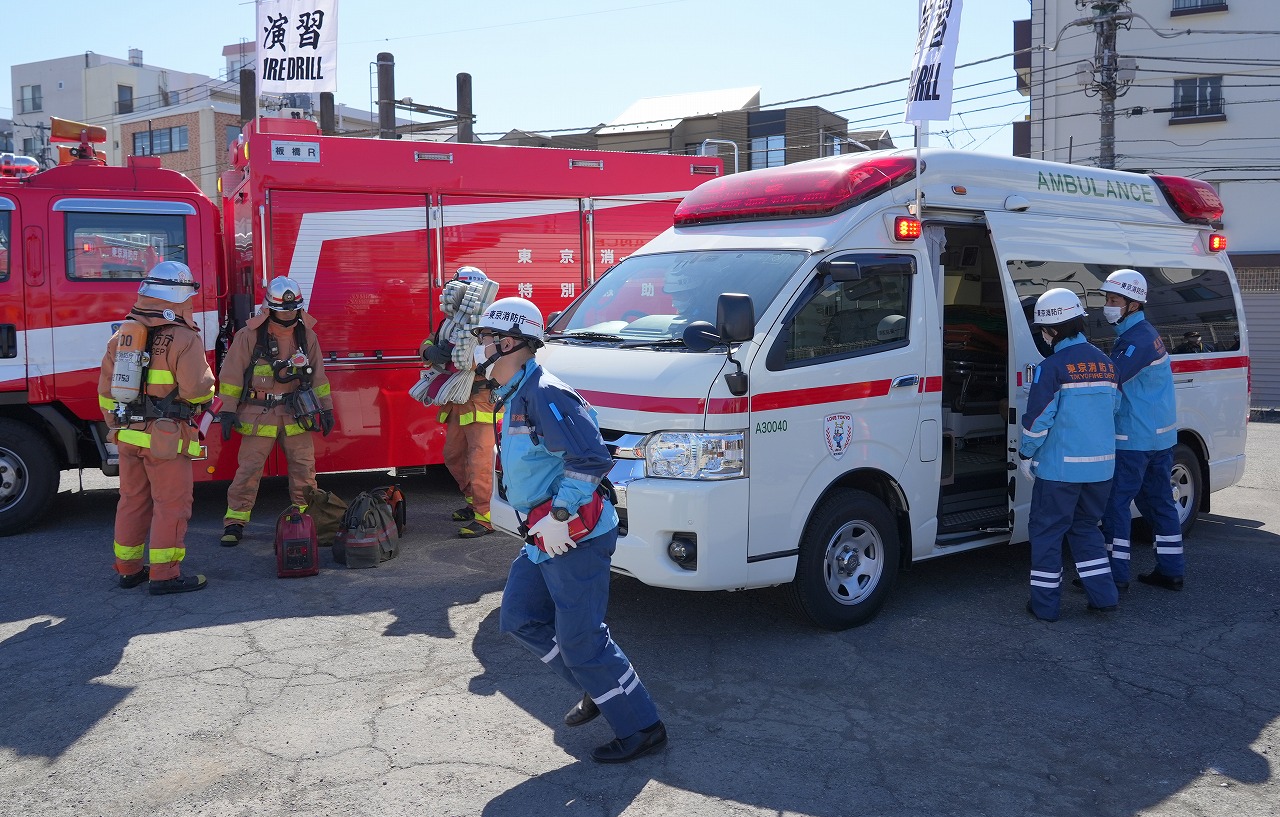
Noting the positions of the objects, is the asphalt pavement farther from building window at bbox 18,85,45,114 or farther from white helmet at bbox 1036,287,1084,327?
building window at bbox 18,85,45,114

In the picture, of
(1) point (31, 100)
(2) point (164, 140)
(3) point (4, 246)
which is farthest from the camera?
(1) point (31, 100)

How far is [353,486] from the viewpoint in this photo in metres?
10.0

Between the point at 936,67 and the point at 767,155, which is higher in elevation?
the point at 767,155

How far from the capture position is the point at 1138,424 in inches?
258

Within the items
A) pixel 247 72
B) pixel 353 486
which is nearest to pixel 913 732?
pixel 353 486

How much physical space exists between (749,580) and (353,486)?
19.2ft

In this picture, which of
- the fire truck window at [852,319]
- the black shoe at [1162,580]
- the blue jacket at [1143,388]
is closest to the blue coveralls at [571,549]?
the fire truck window at [852,319]

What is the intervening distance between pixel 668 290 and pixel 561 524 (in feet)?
8.05

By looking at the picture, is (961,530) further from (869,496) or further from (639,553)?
(639,553)

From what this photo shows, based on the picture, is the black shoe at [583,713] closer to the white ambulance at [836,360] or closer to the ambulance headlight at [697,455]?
the white ambulance at [836,360]

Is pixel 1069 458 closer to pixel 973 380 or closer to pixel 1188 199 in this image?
pixel 973 380

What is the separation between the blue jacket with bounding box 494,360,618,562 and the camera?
395 cm

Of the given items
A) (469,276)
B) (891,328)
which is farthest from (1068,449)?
(469,276)

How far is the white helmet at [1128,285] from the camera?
6582mm
